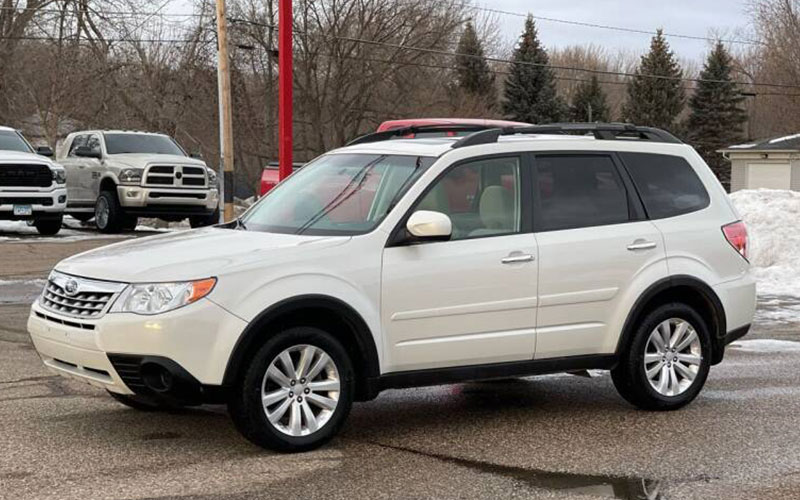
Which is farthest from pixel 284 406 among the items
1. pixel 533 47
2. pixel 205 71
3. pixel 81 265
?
pixel 533 47

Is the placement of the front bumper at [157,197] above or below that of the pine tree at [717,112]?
below

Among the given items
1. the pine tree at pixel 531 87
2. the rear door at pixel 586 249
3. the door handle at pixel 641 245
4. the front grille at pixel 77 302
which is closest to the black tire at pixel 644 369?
the rear door at pixel 586 249

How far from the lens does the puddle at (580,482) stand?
17.7 ft

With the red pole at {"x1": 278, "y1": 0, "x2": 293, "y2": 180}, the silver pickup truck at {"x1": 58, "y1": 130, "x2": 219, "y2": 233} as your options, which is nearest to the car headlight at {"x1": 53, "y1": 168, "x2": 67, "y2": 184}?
the silver pickup truck at {"x1": 58, "y1": 130, "x2": 219, "y2": 233}

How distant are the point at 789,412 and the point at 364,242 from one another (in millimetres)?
3308

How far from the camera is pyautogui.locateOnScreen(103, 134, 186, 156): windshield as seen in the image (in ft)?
70.1

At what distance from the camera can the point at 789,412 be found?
23.9 feet

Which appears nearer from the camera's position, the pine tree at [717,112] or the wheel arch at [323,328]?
the wheel arch at [323,328]

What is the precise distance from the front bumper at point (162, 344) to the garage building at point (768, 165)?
3918 cm

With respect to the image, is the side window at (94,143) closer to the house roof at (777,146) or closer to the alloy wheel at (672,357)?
the alloy wheel at (672,357)

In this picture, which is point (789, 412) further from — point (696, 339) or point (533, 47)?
point (533, 47)

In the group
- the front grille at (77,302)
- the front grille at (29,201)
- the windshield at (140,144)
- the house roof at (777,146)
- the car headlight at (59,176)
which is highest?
the house roof at (777,146)

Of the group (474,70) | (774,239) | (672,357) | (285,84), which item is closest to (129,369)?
(672,357)

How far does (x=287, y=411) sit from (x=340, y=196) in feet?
4.91
